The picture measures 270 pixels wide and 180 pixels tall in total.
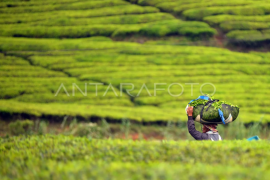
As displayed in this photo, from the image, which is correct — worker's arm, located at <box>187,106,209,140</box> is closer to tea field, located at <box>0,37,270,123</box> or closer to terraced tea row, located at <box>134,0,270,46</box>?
tea field, located at <box>0,37,270,123</box>

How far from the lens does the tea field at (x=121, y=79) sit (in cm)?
1384

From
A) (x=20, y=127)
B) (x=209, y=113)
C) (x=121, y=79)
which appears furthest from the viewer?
(x=121, y=79)

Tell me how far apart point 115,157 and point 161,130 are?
29.2 ft

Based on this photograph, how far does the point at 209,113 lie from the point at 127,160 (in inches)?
55.0

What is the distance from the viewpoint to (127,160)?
3975mm

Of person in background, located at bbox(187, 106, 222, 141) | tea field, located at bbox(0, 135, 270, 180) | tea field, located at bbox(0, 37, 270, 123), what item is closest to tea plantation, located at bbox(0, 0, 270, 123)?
tea field, located at bbox(0, 37, 270, 123)

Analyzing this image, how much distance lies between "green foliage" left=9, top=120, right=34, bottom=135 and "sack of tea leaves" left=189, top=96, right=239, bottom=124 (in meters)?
8.19

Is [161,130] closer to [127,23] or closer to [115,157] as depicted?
[127,23]

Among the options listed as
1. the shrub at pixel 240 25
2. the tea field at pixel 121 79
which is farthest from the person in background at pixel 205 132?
the shrub at pixel 240 25

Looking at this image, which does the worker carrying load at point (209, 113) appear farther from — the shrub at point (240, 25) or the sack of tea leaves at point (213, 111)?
the shrub at point (240, 25)

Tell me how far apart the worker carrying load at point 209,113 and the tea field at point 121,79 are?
328 inches

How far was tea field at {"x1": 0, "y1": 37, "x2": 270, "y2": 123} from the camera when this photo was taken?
1384cm

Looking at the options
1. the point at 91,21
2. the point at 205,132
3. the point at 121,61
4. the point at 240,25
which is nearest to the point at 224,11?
the point at 240,25

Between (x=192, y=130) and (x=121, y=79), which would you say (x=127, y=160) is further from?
Answer: (x=121, y=79)
